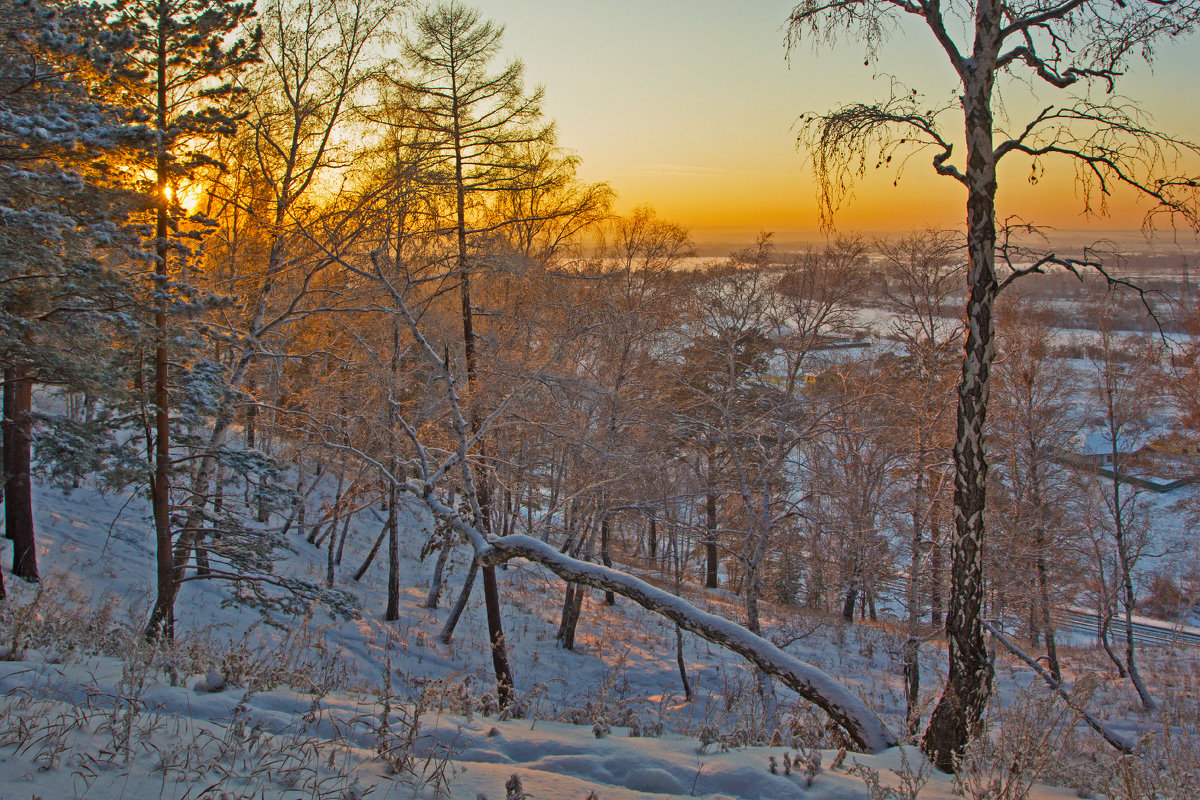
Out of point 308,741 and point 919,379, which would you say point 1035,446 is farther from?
point 308,741

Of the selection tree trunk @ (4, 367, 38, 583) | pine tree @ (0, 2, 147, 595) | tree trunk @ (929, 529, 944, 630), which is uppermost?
pine tree @ (0, 2, 147, 595)

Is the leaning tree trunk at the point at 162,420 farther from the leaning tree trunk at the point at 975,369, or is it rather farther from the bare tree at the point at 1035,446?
the bare tree at the point at 1035,446

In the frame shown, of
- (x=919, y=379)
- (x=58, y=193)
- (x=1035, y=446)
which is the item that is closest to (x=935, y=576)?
(x=919, y=379)

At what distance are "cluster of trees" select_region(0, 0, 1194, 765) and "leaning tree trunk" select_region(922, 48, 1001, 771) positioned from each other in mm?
21

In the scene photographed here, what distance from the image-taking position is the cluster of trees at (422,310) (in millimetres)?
6387

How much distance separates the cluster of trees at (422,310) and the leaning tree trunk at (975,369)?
21mm

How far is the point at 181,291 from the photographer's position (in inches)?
320

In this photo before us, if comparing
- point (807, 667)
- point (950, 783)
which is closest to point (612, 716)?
point (807, 667)

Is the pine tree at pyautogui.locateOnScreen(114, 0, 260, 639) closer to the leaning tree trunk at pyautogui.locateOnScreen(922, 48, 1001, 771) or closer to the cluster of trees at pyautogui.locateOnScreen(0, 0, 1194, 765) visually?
the cluster of trees at pyautogui.locateOnScreen(0, 0, 1194, 765)

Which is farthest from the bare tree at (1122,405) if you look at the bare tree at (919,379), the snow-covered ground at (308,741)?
the snow-covered ground at (308,741)

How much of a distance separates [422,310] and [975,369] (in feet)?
27.5

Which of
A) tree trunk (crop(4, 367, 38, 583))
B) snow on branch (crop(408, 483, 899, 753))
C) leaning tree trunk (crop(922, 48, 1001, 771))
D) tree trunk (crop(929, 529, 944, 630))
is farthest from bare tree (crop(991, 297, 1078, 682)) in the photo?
tree trunk (crop(4, 367, 38, 583))

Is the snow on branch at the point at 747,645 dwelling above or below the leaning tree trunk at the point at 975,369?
below

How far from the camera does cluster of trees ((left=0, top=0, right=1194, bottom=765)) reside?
639 centimetres
